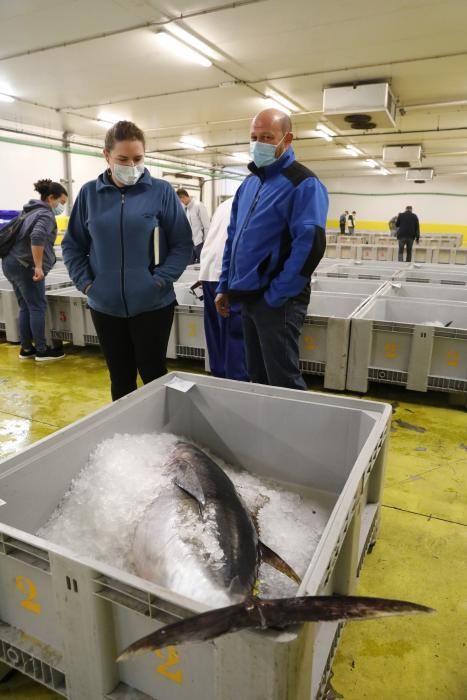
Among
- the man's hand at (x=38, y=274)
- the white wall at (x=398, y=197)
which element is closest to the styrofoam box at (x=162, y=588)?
A: the man's hand at (x=38, y=274)

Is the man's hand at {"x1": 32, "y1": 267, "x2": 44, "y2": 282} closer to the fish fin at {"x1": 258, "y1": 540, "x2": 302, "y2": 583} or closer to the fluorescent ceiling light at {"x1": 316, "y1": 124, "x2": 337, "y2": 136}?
the fish fin at {"x1": 258, "y1": 540, "x2": 302, "y2": 583}

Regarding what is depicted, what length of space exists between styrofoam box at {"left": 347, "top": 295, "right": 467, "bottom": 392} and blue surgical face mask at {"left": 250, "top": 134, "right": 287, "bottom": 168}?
151cm

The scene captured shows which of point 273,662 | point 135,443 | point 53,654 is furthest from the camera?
point 135,443

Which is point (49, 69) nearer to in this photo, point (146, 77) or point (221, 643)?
point (146, 77)

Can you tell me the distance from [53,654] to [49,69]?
23.6ft

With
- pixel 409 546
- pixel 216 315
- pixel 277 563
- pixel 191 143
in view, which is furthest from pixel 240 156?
pixel 277 563

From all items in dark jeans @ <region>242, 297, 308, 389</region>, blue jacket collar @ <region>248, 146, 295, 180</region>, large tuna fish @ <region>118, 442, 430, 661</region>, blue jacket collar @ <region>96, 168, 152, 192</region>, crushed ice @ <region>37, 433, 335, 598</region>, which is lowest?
crushed ice @ <region>37, 433, 335, 598</region>

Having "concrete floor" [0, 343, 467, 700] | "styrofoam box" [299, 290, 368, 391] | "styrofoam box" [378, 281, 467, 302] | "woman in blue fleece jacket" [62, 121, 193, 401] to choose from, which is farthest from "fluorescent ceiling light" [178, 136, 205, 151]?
"woman in blue fleece jacket" [62, 121, 193, 401]

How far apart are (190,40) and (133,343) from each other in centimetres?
449

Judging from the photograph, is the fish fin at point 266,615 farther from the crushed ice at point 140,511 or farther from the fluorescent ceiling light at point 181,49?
the fluorescent ceiling light at point 181,49

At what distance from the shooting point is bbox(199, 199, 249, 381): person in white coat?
310cm

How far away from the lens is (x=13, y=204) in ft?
34.4

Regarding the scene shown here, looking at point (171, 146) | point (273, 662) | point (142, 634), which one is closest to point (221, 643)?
point (273, 662)

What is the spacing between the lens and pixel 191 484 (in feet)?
4.56
